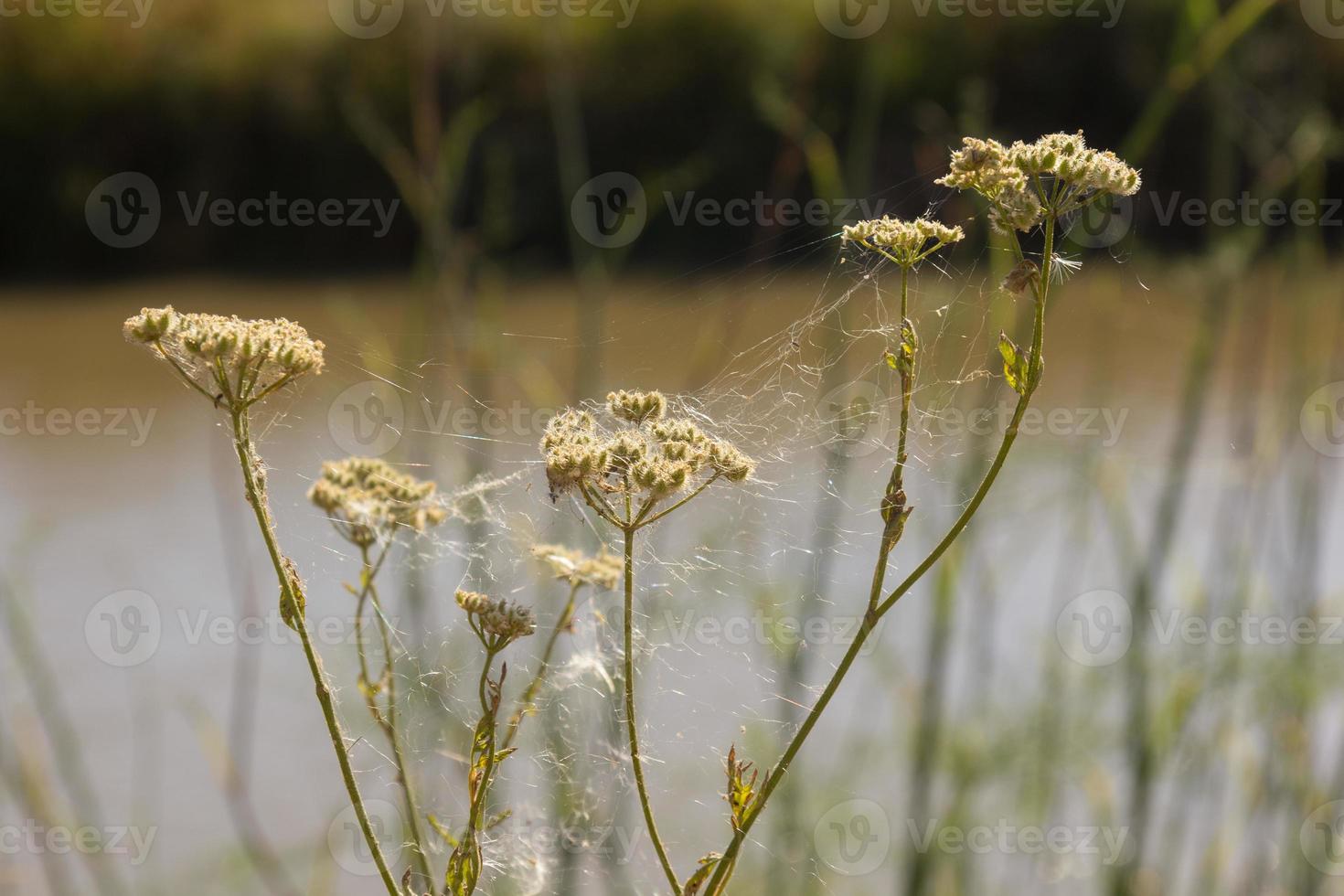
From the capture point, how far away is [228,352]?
946 millimetres

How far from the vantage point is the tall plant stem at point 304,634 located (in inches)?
32.2

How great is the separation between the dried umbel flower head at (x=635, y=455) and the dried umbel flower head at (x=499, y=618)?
0.31 feet

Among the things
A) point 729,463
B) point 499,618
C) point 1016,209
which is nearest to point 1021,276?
point 1016,209

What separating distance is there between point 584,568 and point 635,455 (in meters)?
0.22

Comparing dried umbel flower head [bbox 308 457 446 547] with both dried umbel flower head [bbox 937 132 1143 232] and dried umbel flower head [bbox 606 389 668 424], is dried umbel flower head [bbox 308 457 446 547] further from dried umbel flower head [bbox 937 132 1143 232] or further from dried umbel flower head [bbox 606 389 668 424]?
dried umbel flower head [bbox 937 132 1143 232]

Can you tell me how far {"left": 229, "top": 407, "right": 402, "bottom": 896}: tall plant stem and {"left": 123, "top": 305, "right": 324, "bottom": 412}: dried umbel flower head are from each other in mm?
34

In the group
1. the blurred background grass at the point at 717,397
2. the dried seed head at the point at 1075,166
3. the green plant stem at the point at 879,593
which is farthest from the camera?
the blurred background grass at the point at 717,397

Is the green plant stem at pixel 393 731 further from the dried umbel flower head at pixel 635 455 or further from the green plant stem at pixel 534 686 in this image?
the dried umbel flower head at pixel 635 455

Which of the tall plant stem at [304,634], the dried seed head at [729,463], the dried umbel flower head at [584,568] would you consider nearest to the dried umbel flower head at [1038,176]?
the dried seed head at [729,463]

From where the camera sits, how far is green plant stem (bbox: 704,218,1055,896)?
0.81 meters

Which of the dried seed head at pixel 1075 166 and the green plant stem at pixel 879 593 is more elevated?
the dried seed head at pixel 1075 166

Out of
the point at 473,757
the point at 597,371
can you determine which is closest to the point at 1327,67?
the point at 597,371

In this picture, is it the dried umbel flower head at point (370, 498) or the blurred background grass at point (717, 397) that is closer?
the dried umbel flower head at point (370, 498)

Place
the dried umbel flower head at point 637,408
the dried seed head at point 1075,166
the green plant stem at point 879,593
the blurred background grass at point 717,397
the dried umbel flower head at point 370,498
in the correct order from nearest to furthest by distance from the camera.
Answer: the green plant stem at point 879,593, the dried seed head at point 1075,166, the dried umbel flower head at point 637,408, the dried umbel flower head at point 370,498, the blurred background grass at point 717,397
